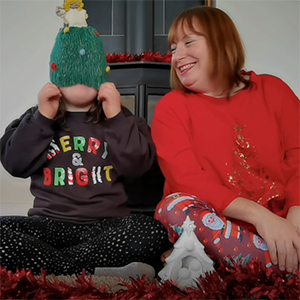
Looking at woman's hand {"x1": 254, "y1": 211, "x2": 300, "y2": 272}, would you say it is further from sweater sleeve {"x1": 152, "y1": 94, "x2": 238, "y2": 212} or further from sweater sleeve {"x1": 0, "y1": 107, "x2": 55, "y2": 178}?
sweater sleeve {"x1": 0, "y1": 107, "x2": 55, "y2": 178}

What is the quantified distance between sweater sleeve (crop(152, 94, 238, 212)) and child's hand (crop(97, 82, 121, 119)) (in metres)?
0.11

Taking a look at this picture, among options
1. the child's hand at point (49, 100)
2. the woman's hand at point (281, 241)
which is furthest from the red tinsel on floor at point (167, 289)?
the child's hand at point (49, 100)

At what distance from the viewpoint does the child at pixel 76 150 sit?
98 centimetres

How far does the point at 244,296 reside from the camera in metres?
0.63

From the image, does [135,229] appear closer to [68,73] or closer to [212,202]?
[212,202]

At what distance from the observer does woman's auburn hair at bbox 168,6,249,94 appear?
103 centimetres

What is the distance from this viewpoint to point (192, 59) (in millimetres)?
1026

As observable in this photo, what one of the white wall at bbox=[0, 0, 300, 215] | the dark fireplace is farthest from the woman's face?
the white wall at bbox=[0, 0, 300, 215]

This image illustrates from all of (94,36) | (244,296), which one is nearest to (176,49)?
(94,36)

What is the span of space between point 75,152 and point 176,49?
1.23ft

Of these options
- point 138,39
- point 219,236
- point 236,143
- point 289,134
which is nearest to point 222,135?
point 236,143

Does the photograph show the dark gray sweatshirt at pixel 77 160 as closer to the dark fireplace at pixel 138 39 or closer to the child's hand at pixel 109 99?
the child's hand at pixel 109 99

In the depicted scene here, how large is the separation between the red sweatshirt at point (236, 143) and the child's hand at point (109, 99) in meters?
0.11

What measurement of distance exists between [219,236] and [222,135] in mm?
289
